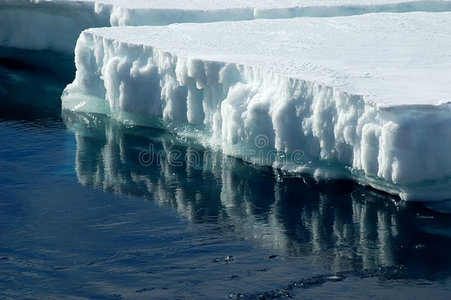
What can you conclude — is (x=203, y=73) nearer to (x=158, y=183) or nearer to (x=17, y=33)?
(x=158, y=183)

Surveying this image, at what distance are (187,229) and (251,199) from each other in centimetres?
115

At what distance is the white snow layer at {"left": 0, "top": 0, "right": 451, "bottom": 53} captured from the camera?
14477 mm

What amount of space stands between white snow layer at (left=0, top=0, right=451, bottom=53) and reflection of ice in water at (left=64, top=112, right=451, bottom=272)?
2.88 meters

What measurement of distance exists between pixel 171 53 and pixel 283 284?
4.64 metres

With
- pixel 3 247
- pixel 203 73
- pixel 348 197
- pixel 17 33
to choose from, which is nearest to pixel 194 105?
pixel 203 73

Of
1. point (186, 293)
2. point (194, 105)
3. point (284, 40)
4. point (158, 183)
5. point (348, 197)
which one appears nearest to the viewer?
point (186, 293)

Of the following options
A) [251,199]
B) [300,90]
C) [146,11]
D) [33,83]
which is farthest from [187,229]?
[33,83]

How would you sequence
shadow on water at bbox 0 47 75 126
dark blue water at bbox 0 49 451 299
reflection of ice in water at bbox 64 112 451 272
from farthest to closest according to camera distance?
shadow on water at bbox 0 47 75 126
reflection of ice in water at bbox 64 112 451 272
dark blue water at bbox 0 49 451 299

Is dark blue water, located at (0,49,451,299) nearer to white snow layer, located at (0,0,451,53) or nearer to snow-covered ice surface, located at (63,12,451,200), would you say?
snow-covered ice surface, located at (63,12,451,200)

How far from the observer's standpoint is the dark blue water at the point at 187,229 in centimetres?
807

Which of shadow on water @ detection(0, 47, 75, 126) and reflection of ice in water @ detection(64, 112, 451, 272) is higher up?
shadow on water @ detection(0, 47, 75, 126)

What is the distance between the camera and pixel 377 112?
30.8 ft

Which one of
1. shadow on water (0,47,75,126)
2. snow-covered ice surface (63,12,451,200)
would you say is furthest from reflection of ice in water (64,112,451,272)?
shadow on water (0,47,75,126)

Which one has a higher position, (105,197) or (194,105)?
(194,105)
